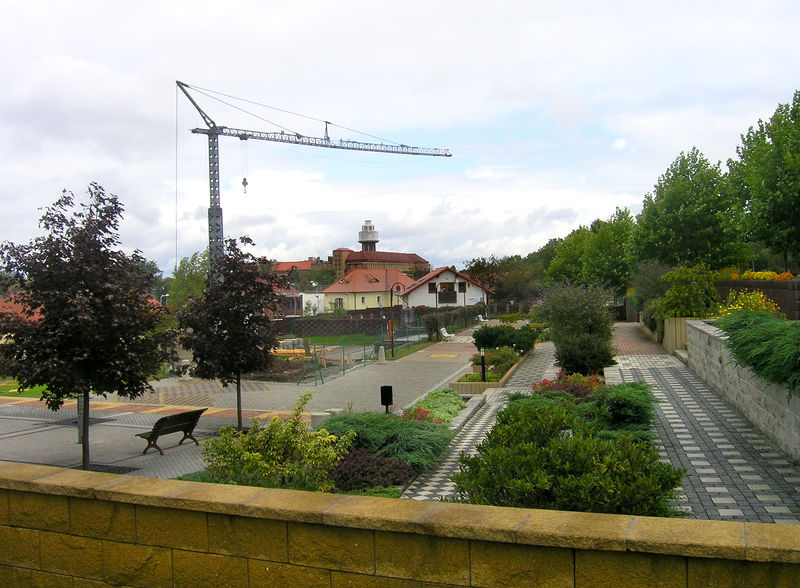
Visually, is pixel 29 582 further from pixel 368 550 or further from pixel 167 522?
pixel 368 550

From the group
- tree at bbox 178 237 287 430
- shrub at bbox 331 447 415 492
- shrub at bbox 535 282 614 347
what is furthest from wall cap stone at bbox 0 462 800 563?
shrub at bbox 535 282 614 347

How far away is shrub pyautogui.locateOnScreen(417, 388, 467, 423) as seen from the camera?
14154 mm

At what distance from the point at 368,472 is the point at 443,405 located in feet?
20.8

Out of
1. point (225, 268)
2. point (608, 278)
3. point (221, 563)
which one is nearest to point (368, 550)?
point (221, 563)

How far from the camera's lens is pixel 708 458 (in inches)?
351

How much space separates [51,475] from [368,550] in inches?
86.5

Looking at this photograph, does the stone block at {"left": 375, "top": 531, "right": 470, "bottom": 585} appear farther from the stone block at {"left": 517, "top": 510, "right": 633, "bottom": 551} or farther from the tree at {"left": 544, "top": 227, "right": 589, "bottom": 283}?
the tree at {"left": 544, "top": 227, "right": 589, "bottom": 283}

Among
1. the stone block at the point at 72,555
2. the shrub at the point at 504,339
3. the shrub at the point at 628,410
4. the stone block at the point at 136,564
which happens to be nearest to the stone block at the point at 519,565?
the stone block at the point at 136,564

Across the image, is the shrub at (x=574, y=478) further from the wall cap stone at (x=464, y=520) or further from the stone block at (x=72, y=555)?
the stone block at (x=72, y=555)

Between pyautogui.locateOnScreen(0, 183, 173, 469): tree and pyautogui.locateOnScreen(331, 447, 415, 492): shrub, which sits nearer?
pyautogui.locateOnScreen(331, 447, 415, 492): shrub

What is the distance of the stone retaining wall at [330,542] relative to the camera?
2.86m

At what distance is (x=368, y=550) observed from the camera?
329 cm

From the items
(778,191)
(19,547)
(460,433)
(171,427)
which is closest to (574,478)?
(19,547)

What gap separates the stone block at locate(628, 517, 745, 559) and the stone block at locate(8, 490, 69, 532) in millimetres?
3184
